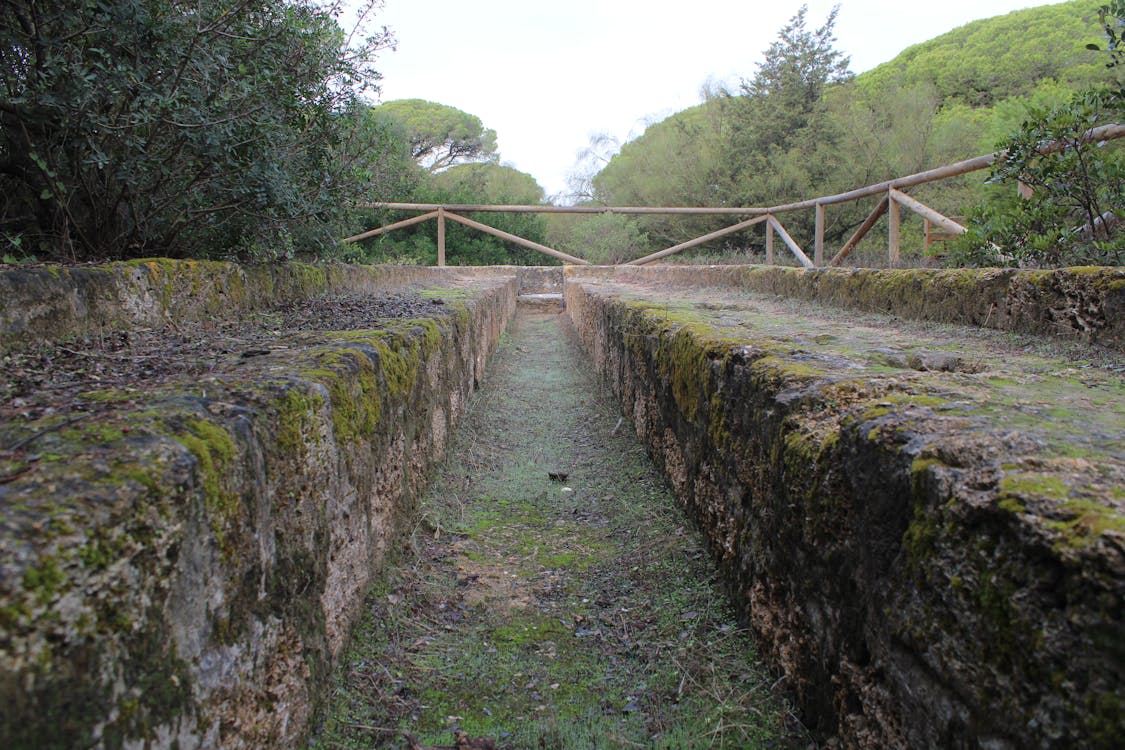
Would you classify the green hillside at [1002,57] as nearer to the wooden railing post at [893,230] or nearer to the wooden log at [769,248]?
the wooden log at [769,248]

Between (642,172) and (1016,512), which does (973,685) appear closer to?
(1016,512)

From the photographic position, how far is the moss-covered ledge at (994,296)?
214cm

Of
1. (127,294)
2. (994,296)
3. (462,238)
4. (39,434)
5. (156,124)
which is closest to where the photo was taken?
(39,434)

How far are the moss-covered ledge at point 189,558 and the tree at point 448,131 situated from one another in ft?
103

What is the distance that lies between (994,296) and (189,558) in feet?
8.88

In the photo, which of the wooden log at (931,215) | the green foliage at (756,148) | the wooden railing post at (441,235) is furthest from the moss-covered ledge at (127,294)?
the green foliage at (756,148)

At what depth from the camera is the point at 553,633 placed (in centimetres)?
204

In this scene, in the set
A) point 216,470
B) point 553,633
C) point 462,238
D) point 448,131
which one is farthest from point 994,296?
point 448,131

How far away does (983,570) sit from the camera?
91cm

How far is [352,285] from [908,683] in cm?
444

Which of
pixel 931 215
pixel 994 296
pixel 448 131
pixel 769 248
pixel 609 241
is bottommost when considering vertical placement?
pixel 994 296

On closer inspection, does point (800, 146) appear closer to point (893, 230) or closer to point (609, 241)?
point (609, 241)

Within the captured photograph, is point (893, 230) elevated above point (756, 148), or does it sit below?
below

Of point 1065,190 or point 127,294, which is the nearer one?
point 127,294
